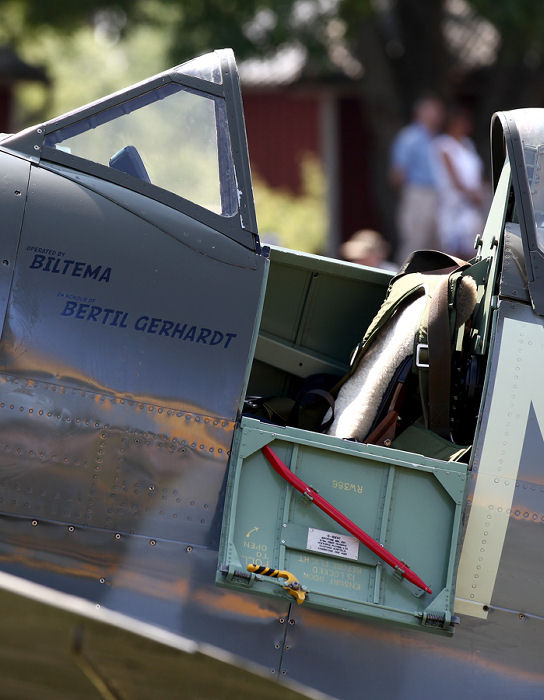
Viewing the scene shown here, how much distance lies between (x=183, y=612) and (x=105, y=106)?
2116mm

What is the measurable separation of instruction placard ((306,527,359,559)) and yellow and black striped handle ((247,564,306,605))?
0.56ft

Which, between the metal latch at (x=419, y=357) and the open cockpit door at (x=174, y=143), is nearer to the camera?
the open cockpit door at (x=174, y=143)

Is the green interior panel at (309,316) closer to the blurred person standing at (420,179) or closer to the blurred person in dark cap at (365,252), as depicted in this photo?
the blurred person in dark cap at (365,252)

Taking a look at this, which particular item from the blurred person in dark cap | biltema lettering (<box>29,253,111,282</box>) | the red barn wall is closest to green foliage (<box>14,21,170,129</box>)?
the red barn wall

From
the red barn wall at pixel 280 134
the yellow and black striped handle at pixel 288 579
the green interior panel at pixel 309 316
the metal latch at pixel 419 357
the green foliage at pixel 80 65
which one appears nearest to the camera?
the yellow and black striped handle at pixel 288 579

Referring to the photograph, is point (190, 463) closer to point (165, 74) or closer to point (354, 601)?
point (354, 601)

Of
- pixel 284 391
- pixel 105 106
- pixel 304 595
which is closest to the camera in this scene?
pixel 304 595

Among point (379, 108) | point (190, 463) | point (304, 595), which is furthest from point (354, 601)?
point (379, 108)

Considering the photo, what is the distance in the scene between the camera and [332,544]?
411cm

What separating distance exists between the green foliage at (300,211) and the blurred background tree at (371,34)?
3.27m

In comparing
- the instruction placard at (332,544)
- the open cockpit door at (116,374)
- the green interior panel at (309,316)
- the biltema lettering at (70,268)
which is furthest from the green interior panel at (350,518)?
the green interior panel at (309,316)

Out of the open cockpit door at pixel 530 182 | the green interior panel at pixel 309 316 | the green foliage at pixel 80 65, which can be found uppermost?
the green foliage at pixel 80 65

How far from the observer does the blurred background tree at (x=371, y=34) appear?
16094 millimetres

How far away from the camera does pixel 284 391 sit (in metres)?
5.73
